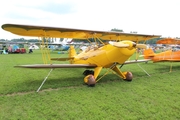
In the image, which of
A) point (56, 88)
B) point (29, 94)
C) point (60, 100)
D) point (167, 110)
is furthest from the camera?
point (56, 88)

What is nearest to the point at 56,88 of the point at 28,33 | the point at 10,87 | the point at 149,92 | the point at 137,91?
the point at 10,87

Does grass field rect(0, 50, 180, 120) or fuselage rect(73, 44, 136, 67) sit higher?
fuselage rect(73, 44, 136, 67)

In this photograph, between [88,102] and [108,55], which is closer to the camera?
[88,102]

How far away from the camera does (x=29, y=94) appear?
4.80 m

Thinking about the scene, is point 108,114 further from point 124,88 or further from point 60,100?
point 124,88

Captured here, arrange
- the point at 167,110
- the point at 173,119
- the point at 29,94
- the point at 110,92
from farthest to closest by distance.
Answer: the point at 110,92, the point at 29,94, the point at 167,110, the point at 173,119

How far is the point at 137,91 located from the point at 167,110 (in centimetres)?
158

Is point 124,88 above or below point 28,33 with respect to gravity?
below

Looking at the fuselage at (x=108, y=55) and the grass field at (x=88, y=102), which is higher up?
the fuselage at (x=108, y=55)

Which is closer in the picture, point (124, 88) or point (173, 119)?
point (173, 119)

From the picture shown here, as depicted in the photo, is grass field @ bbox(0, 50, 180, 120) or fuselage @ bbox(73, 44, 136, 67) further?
fuselage @ bbox(73, 44, 136, 67)

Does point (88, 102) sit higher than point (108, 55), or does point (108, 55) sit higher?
point (108, 55)

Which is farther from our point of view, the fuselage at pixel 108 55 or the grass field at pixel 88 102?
the fuselage at pixel 108 55

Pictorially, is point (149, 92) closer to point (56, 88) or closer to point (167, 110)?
point (167, 110)
